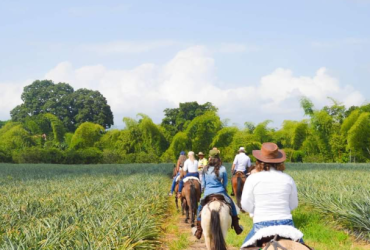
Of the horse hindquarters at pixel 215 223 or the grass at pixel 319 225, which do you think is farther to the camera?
the grass at pixel 319 225

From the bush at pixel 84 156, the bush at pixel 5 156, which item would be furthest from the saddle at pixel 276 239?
the bush at pixel 5 156

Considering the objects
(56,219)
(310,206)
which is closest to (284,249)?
(56,219)

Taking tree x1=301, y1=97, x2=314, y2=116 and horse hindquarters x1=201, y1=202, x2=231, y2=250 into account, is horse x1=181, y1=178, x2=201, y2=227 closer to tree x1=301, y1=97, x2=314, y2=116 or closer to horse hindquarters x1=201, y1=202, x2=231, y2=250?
horse hindquarters x1=201, y1=202, x2=231, y2=250

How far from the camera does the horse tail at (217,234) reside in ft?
21.3

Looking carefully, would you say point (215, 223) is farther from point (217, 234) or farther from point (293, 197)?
point (293, 197)

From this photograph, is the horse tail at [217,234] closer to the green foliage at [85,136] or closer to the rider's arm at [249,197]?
the rider's arm at [249,197]

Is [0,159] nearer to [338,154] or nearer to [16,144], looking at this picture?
[16,144]

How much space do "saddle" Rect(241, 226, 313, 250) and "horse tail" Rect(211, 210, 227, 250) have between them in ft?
7.48

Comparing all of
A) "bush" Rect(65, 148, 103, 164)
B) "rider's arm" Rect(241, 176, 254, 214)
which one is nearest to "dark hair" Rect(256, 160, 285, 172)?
"rider's arm" Rect(241, 176, 254, 214)

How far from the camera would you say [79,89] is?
81.4m

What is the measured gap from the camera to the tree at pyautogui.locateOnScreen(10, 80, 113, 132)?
76.6 meters

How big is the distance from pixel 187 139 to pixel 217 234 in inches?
1909

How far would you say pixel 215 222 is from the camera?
663 centimetres

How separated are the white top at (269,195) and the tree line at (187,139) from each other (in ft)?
A: 157
